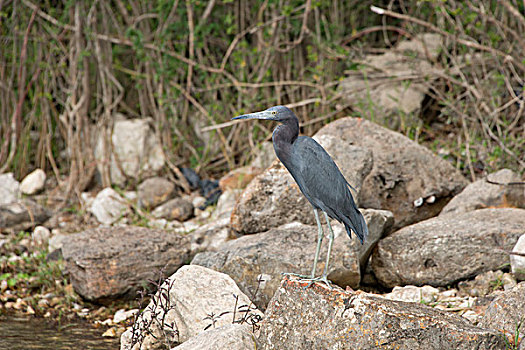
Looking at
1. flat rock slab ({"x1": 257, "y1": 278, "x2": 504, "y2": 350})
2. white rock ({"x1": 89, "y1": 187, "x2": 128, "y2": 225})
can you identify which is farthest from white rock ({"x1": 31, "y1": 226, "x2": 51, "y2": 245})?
flat rock slab ({"x1": 257, "y1": 278, "x2": 504, "y2": 350})

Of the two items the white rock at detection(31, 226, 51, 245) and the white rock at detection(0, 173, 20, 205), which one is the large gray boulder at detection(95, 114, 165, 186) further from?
the white rock at detection(31, 226, 51, 245)

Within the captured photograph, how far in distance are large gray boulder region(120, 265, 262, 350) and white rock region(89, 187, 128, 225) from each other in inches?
105

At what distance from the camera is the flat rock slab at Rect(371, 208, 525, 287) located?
400 cm

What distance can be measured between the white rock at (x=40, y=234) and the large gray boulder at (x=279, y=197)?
209 cm

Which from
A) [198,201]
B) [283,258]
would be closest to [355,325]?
[283,258]

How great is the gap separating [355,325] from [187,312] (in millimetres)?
1104

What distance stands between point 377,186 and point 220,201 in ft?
5.36

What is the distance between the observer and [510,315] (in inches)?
115

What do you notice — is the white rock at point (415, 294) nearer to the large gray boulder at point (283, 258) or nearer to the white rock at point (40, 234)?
the large gray boulder at point (283, 258)

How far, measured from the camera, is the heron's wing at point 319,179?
284 cm

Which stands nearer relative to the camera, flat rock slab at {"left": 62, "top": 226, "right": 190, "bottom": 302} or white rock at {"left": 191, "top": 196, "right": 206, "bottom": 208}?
flat rock slab at {"left": 62, "top": 226, "right": 190, "bottom": 302}

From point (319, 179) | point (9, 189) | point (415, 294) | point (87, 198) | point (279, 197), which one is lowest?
point (87, 198)

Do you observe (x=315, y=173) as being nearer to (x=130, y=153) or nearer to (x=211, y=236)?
(x=211, y=236)

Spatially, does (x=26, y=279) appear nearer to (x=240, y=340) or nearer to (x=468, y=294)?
(x=240, y=340)
